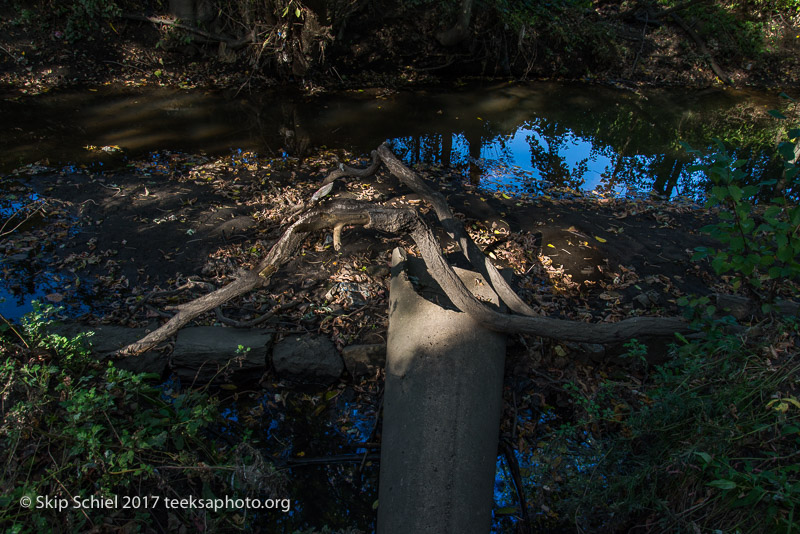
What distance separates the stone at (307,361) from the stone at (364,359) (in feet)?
0.24

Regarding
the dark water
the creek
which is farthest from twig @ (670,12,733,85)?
the dark water

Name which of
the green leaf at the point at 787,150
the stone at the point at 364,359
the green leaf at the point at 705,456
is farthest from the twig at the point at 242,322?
the green leaf at the point at 787,150

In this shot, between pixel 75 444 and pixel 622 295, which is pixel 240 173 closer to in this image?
pixel 75 444

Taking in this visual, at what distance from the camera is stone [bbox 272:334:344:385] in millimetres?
3791

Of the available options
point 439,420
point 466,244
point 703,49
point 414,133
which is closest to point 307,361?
point 439,420

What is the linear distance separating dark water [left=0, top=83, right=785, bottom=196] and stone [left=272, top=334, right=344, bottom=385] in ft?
13.1

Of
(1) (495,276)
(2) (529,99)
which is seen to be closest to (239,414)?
Result: (1) (495,276)

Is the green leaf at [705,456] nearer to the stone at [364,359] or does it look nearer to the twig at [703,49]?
the stone at [364,359]

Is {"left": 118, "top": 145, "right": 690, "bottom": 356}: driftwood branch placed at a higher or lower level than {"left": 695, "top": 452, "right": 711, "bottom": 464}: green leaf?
higher

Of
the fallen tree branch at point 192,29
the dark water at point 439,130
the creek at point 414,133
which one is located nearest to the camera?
the creek at point 414,133

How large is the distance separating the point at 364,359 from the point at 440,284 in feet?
3.04

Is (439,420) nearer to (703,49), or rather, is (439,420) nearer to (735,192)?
(735,192)

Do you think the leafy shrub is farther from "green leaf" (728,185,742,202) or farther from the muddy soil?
the muddy soil

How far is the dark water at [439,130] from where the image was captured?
711cm
